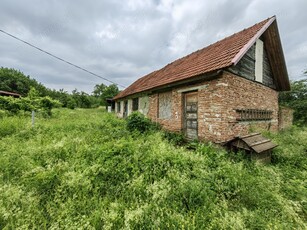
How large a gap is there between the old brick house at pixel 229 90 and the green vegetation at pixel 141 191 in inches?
65.2

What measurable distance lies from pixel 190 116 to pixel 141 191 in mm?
4103

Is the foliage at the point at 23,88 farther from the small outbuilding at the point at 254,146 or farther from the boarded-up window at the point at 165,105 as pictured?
the small outbuilding at the point at 254,146

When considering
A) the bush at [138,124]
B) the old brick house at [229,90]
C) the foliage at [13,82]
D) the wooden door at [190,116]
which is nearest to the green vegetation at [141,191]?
the old brick house at [229,90]

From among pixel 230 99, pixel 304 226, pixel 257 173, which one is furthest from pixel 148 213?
pixel 230 99

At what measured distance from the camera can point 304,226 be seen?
6.61 feet

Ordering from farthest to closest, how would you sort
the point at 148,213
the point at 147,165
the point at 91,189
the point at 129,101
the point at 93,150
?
the point at 129,101, the point at 93,150, the point at 147,165, the point at 91,189, the point at 148,213

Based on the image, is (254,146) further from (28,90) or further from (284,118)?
(28,90)

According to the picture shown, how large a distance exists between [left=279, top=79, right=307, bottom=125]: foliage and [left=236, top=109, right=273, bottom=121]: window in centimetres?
766

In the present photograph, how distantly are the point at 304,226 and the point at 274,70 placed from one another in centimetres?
813

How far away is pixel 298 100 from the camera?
1284 centimetres

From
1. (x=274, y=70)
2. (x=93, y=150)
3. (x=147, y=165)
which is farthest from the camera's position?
(x=274, y=70)

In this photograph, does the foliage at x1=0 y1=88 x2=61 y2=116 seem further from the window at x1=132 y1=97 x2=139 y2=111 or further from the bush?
the bush

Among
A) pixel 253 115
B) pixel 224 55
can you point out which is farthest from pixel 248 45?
pixel 253 115

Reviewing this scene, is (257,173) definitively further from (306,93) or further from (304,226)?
(306,93)
